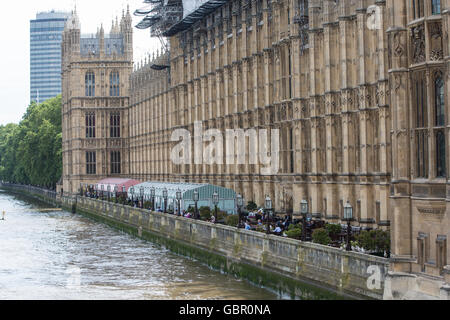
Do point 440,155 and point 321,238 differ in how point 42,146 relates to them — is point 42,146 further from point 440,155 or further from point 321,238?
point 440,155

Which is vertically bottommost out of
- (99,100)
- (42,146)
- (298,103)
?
(298,103)

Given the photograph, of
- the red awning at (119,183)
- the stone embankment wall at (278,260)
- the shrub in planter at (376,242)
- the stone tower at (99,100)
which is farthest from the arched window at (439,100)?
the stone tower at (99,100)

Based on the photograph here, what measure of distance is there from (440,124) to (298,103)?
24.3 meters

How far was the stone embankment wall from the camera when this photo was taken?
1021 inches

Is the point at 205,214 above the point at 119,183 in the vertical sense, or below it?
below

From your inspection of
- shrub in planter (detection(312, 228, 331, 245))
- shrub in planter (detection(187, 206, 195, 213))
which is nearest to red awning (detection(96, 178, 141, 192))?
shrub in planter (detection(187, 206, 195, 213))

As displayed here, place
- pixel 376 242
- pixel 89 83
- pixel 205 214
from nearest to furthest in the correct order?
pixel 376 242
pixel 205 214
pixel 89 83

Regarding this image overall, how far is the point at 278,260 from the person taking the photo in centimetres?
3278

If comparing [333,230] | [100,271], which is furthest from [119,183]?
[333,230]

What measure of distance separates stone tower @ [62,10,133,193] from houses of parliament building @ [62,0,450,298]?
137 mm

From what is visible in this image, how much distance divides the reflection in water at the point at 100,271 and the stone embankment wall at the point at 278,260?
662 mm

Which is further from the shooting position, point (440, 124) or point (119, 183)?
point (119, 183)

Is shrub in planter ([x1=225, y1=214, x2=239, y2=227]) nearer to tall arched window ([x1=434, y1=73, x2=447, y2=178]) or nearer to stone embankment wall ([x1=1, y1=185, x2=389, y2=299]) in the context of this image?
stone embankment wall ([x1=1, y1=185, x2=389, y2=299])

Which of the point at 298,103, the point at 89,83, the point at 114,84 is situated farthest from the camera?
the point at 114,84
